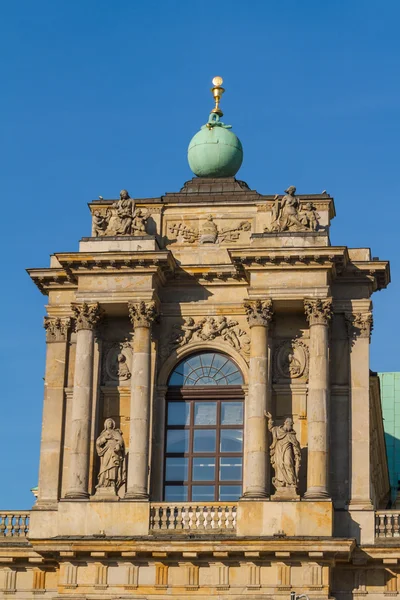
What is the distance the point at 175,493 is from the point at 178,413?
2.01 m

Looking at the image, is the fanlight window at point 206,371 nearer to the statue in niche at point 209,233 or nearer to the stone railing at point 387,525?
the statue in niche at point 209,233

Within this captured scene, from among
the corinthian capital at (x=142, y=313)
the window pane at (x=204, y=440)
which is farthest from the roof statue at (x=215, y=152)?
the window pane at (x=204, y=440)

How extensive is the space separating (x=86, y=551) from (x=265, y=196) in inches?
396

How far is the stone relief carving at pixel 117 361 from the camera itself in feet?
162

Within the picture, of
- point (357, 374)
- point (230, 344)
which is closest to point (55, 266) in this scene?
point (230, 344)

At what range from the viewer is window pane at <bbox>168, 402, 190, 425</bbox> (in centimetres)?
4925

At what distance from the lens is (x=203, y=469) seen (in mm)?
48781

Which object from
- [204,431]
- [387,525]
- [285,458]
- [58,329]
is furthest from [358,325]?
[58,329]

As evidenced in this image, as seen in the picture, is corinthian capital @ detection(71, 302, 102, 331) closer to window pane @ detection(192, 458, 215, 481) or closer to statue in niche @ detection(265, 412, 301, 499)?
window pane @ detection(192, 458, 215, 481)

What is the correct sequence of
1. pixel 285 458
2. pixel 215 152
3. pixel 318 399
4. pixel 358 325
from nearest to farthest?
pixel 285 458 < pixel 318 399 < pixel 358 325 < pixel 215 152

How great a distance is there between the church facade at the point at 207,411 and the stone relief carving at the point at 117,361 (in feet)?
0.16

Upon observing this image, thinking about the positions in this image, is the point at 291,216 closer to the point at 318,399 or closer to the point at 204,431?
the point at 318,399

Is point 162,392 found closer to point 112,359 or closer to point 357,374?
point 112,359

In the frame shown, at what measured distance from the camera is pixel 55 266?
5034cm
